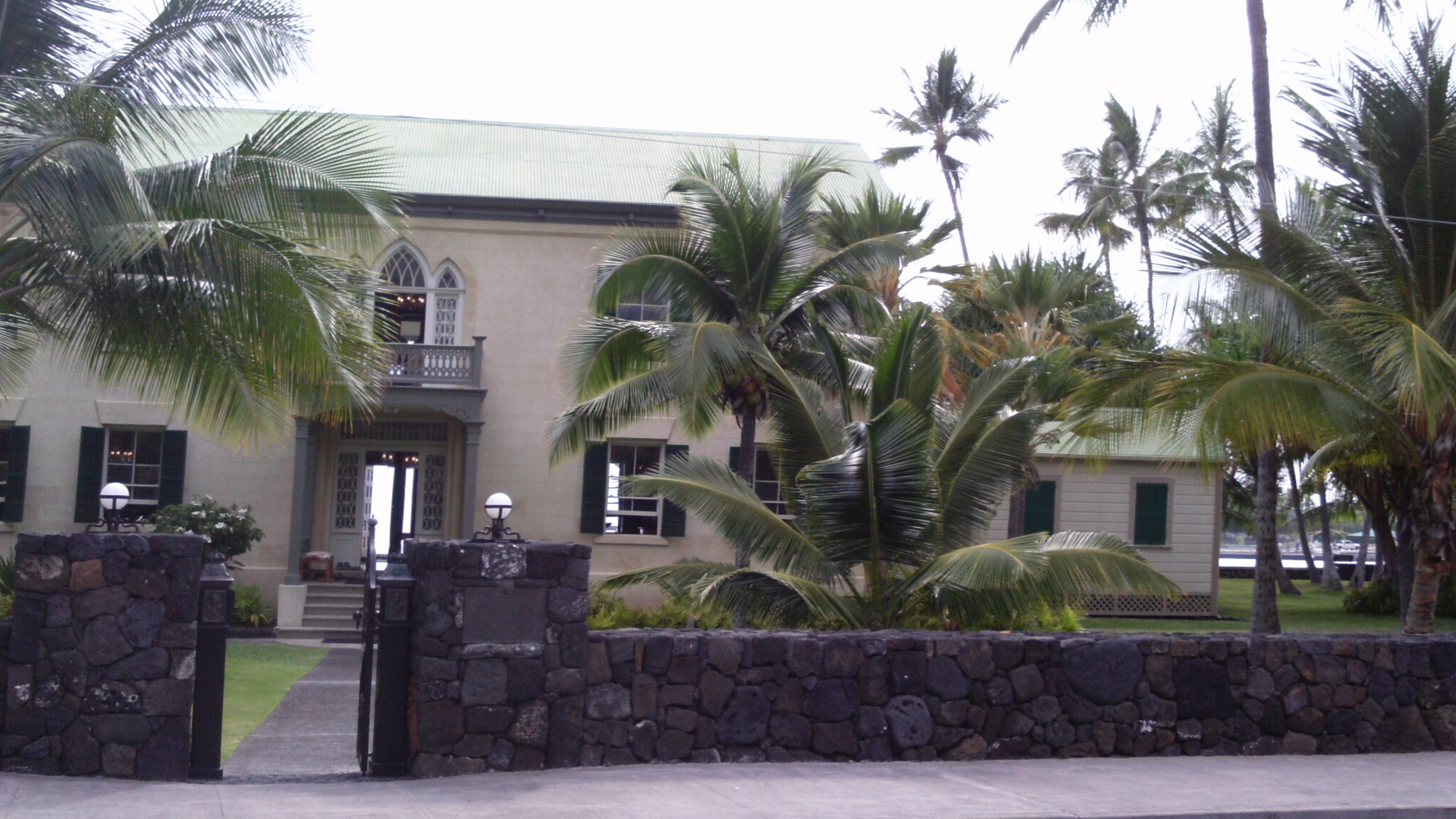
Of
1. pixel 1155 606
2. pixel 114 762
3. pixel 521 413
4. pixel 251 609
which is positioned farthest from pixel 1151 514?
pixel 114 762

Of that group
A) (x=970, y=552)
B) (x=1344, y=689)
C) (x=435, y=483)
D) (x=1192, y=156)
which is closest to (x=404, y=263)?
(x=435, y=483)

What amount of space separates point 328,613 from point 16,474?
18.6ft

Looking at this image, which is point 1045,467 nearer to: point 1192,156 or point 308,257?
point 308,257

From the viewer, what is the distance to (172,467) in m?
20.0

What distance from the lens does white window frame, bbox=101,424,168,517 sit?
65.8 ft

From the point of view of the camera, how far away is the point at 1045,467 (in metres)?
21.6

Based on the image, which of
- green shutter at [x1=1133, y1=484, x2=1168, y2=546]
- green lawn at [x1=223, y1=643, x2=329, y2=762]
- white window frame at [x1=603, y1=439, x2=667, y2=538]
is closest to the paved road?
green lawn at [x1=223, y1=643, x2=329, y2=762]

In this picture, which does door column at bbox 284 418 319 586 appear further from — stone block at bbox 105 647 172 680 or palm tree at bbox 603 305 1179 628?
stone block at bbox 105 647 172 680

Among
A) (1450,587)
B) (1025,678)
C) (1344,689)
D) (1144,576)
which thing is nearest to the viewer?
(1025,678)

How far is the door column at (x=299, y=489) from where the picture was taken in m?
19.6

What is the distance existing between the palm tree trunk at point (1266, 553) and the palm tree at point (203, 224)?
1161 cm

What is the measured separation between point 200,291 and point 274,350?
747 millimetres

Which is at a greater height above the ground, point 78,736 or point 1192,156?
point 1192,156

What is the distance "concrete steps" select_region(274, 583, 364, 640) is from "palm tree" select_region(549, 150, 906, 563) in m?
6.27
